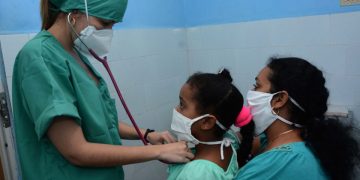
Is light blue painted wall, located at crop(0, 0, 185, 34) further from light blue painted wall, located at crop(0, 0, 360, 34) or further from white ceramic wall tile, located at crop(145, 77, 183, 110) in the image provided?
white ceramic wall tile, located at crop(145, 77, 183, 110)

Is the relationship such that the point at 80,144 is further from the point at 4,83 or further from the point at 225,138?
the point at 4,83

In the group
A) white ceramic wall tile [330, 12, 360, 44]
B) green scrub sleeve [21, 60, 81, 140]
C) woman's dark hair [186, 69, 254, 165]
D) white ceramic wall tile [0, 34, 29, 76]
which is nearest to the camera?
green scrub sleeve [21, 60, 81, 140]

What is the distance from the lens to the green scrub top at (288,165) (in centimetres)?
94

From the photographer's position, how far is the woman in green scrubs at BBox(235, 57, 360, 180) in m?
0.95

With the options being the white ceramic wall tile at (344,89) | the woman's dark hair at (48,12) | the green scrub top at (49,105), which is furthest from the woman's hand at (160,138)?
the white ceramic wall tile at (344,89)

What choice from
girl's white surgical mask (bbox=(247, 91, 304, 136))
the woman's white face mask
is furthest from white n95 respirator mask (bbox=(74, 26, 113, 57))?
girl's white surgical mask (bbox=(247, 91, 304, 136))

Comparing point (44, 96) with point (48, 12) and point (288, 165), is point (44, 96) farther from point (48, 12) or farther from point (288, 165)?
point (288, 165)

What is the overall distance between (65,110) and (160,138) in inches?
17.5

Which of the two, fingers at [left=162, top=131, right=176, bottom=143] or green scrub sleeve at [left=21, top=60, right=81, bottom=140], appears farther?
fingers at [left=162, top=131, right=176, bottom=143]

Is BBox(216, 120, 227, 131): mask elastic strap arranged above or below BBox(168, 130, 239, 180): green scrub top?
above

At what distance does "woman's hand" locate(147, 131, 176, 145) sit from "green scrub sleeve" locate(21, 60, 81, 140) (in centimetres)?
38

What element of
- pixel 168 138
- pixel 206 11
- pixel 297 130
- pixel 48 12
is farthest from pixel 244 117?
pixel 206 11

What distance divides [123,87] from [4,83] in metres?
0.69

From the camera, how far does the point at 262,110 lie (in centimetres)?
107
